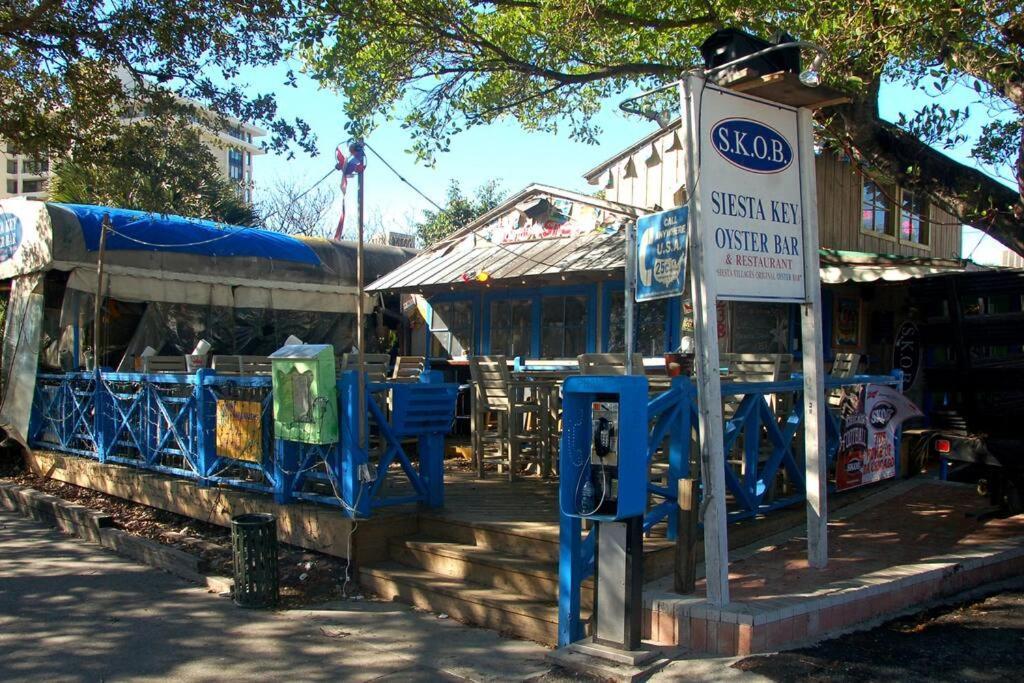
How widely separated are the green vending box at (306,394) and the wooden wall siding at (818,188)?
22.1 feet

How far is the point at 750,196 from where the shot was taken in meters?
5.38

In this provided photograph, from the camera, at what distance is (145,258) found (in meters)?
12.2

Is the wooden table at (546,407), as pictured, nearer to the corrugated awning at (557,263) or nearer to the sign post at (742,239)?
the corrugated awning at (557,263)

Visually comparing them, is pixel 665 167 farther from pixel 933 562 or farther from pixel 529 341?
pixel 933 562

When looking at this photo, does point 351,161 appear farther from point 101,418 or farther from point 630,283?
point 101,418

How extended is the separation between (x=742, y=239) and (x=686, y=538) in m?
1.87

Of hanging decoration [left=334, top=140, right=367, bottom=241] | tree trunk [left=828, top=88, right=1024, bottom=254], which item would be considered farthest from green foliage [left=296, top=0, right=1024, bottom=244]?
hanging decoration [left=334, top=140, right=367, bottom=241]

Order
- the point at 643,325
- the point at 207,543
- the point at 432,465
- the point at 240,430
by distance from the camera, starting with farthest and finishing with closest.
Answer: the point at 643,325
the point at 207,543
the point at 240,430
the point at 432,465

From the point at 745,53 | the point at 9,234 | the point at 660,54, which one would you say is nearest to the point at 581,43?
the point at 660,54

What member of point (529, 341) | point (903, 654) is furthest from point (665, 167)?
point (903, 654)

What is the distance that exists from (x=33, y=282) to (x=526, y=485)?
7729 millimetres

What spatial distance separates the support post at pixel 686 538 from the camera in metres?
5.16

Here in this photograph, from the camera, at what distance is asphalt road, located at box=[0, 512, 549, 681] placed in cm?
505

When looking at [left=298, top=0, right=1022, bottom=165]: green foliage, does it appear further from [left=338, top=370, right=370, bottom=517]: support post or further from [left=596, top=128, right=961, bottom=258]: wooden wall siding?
[left=338, top=370, right=370, bottom=517]: support post
